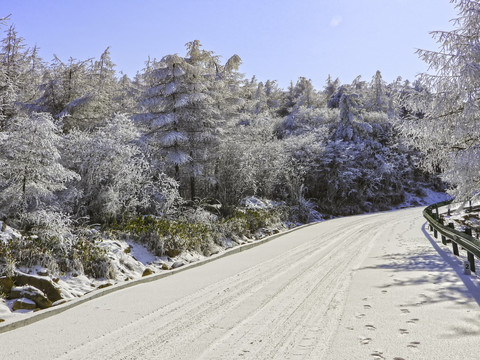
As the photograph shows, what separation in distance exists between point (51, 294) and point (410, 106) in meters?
11.5

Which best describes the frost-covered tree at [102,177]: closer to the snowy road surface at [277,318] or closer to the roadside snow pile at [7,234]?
the roadside snow pile at [7,234]

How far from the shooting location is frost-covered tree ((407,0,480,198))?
945 cm

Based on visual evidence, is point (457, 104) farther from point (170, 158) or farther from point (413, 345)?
point (170, 158)

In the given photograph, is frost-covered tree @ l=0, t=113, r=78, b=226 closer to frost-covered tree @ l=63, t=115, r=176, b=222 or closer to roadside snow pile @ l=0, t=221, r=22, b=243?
roadside snow pile @ l=0, t=221, r=22, b=243

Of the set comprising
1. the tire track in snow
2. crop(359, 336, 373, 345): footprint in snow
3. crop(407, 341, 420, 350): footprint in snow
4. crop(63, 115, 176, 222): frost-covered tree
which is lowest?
crop(407, 341, 420, 350): footprint in snow

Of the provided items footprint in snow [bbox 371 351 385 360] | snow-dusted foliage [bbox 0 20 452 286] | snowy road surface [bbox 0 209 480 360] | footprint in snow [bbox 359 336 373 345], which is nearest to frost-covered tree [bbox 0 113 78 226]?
snow-dusted foliage [bbox 0 20 452 286]

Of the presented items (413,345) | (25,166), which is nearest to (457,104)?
(413,345)

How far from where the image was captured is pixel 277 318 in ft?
15.5

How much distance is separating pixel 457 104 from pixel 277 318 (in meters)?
9.47

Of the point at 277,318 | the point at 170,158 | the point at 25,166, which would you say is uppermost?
the point at 170,158

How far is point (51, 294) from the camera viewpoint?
5.76m

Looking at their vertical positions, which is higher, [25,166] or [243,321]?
[25,166]

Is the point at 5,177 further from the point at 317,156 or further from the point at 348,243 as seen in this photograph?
the point at 317,156

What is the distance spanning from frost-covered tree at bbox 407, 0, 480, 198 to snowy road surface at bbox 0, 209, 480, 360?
3969 mm
